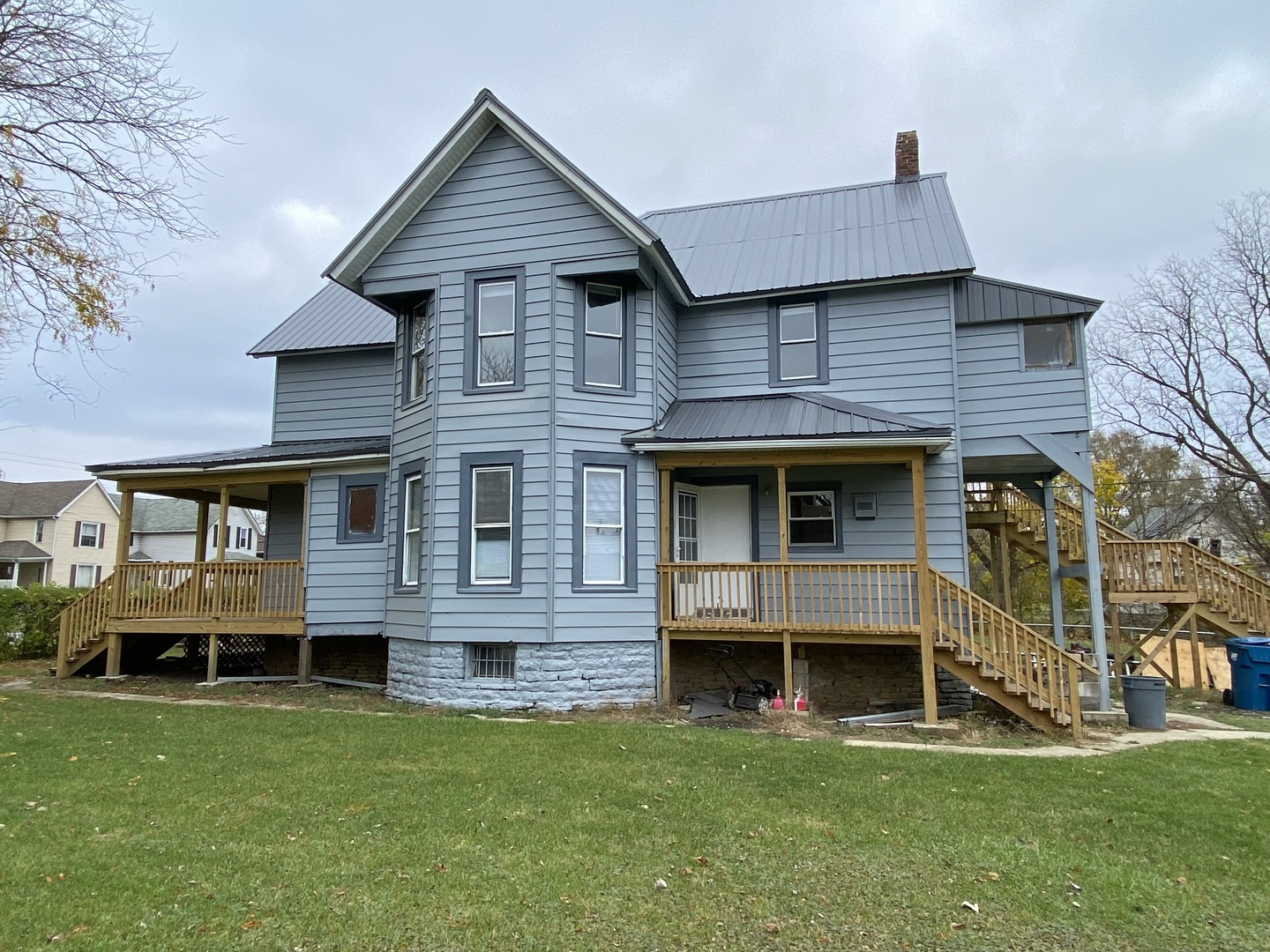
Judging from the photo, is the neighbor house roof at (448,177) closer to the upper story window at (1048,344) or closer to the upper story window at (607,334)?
the upper story window at (607,334)

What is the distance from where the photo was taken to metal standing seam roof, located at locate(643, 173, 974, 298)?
44.3 feet

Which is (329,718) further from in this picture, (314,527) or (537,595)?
(314,527)

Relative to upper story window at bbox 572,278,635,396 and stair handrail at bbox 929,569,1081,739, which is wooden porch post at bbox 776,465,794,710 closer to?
stair handrail at bbox 929,569,1081,739

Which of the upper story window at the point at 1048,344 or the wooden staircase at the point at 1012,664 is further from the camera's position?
the upper story window at the point at 1048,344

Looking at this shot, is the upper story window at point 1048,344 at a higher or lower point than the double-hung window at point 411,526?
higher

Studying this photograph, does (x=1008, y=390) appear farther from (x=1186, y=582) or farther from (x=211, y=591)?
(x=211, y=591)

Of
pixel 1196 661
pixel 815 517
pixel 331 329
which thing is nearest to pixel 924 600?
pixel 815 517

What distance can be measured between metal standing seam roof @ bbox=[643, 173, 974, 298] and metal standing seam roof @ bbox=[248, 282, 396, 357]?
6144 mm

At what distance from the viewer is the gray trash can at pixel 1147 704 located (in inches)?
425

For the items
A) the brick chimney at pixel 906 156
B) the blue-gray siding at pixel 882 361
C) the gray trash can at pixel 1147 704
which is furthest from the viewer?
the brick chimney at pixel 906 156

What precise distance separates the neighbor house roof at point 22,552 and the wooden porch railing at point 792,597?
4270 centimetres

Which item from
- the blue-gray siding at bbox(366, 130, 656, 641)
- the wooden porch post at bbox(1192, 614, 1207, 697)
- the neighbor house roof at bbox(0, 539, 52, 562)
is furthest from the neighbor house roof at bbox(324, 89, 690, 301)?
the neighbor house roof at bbox(0, 539, 52, 562)

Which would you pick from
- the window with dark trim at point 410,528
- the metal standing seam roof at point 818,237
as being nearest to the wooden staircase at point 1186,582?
the metal standing seam roof at point 818,237

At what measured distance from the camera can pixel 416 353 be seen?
13.6m
